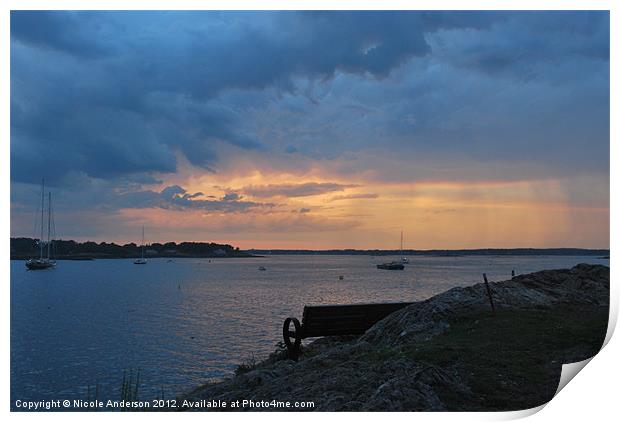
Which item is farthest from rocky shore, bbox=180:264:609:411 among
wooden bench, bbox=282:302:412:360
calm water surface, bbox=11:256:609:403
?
calm water surface, bbox=11:256:609:403

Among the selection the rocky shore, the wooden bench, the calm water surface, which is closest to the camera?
the rocky shore

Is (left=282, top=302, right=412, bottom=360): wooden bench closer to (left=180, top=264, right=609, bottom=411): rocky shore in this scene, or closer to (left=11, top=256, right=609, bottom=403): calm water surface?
(left=180, top=264, right=609, bottom=411): rocky shore

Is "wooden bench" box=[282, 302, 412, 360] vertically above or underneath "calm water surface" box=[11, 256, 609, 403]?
above

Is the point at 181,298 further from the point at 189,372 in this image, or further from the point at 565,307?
the point at 565,307

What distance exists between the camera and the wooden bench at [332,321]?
11.8 m

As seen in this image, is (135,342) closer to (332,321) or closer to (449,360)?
Answer: (332,321)

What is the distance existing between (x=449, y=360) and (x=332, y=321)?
4056 mm

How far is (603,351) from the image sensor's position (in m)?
10.2

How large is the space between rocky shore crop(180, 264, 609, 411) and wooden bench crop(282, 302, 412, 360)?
59cm

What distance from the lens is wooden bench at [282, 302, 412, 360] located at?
466 inches

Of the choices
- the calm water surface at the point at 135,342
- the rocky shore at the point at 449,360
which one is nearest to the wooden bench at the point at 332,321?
the rocky shore at the point at 449,360

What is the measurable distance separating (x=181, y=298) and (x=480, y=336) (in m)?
51.1

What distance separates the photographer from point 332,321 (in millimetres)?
12273

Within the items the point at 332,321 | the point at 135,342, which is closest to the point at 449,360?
the point at 332,321
